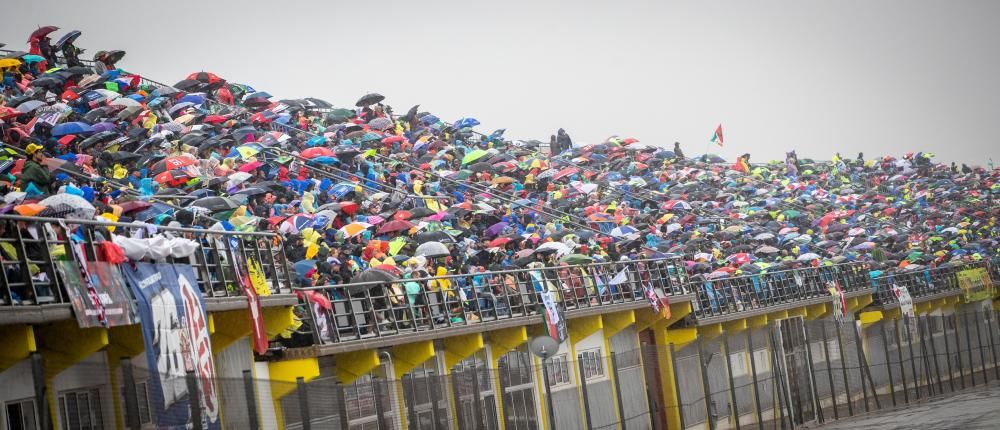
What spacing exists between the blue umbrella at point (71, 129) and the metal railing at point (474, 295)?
718 cm

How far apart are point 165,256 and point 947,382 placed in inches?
1343

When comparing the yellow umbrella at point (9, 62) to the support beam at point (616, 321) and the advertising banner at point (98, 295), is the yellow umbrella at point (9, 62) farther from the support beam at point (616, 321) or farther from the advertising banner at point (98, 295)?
the advertising banner at point (98, 295)

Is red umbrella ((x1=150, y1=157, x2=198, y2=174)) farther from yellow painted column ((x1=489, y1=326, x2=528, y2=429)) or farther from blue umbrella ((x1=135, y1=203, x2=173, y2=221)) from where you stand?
yellow painted column ((x1=489, y1=326, x2=528, y2=429))

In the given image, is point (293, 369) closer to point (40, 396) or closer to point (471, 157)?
point (40, 396)

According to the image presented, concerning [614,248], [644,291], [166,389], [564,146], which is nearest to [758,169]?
[564,146]

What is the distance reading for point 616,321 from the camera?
32.9 metres

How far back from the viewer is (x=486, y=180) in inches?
1757

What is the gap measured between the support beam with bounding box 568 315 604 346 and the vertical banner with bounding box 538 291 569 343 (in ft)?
7.96

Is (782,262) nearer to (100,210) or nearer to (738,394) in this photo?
(738,394)

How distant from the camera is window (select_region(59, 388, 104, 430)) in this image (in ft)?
44.3

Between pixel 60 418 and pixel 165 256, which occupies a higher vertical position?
pixel 165 256

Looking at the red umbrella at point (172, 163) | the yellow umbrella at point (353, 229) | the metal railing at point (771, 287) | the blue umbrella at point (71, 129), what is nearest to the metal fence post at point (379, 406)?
the yellow umbrella at point (353, 229)

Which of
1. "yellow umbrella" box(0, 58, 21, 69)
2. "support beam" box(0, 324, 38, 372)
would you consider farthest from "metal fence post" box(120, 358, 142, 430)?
"yellow umbrella" box(0, 58, 21, 69)

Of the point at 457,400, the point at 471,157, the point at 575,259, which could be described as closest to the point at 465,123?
the point at 471,157
